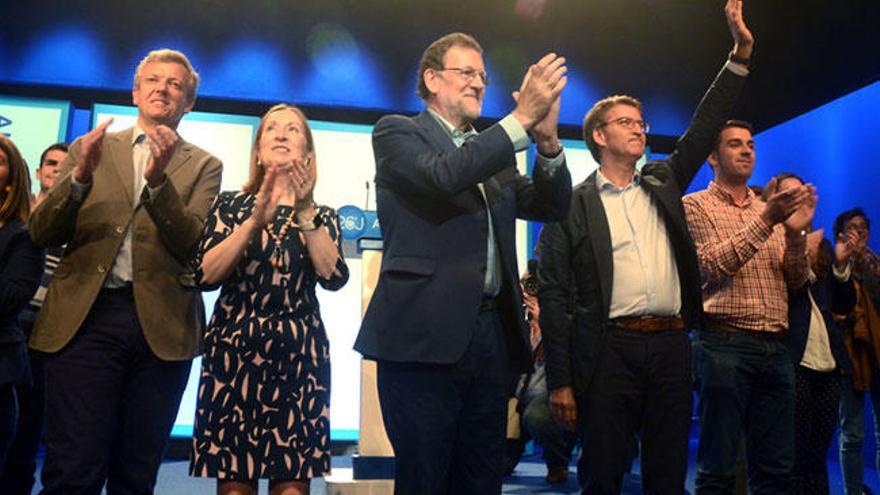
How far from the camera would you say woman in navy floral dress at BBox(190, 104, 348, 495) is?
1898 millimetres

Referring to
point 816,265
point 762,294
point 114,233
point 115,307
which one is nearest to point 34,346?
point 115,307

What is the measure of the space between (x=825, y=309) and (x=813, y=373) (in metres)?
0.37

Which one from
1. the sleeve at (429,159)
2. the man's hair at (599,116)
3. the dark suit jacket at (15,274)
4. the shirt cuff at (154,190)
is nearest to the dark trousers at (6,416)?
the dark suit jacket at (15,274)

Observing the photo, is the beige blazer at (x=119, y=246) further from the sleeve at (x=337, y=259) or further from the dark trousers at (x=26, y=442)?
the dark trousers at (x=26, y=442)

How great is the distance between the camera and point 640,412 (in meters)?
2.30

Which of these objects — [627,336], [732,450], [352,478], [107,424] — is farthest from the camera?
[352,478]

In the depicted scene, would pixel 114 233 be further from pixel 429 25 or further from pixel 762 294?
pixel 429 25

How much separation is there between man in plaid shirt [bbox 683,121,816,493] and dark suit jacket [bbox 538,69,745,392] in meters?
0.27

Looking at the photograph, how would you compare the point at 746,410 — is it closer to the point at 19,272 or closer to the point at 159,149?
the point at 159,149

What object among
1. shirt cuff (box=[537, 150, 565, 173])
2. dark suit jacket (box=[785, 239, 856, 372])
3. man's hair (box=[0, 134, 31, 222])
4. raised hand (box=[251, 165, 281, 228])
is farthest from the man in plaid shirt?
man's hair (box=[0, 134, 31, 222])

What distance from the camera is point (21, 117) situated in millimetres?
6305

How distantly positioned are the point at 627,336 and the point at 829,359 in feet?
5.03

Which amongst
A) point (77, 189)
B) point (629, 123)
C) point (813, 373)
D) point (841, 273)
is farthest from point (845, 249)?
point (77, 189)

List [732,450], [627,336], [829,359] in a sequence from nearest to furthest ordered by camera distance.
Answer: [627,336] → [732,450] → [829,359]
